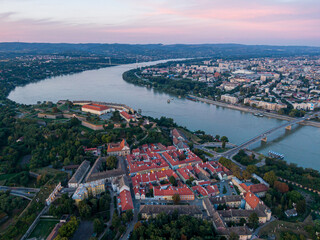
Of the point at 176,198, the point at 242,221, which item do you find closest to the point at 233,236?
the point at 242,221

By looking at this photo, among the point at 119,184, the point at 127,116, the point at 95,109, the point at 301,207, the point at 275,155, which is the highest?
the point at 95,109

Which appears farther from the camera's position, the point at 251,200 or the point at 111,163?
the point at 111,163

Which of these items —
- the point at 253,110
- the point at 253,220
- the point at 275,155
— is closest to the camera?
the point at 253,220

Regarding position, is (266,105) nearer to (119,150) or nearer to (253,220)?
(119,150)

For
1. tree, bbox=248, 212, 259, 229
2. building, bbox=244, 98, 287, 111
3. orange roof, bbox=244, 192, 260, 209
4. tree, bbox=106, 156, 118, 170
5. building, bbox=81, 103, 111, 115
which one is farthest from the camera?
building, bbox=244, 98, 287, 111

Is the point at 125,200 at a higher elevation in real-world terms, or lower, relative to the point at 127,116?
lower

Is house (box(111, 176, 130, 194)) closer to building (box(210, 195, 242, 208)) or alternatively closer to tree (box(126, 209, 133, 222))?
tree (box(126, 209, 133, 222))

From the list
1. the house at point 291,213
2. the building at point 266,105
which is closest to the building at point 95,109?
the house at point 291,213

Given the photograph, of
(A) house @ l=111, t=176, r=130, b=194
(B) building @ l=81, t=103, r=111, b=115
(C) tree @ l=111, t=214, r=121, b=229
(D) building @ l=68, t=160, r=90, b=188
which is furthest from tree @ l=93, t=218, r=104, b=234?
(B) building @ l=81, t=103, r=111, b=115
